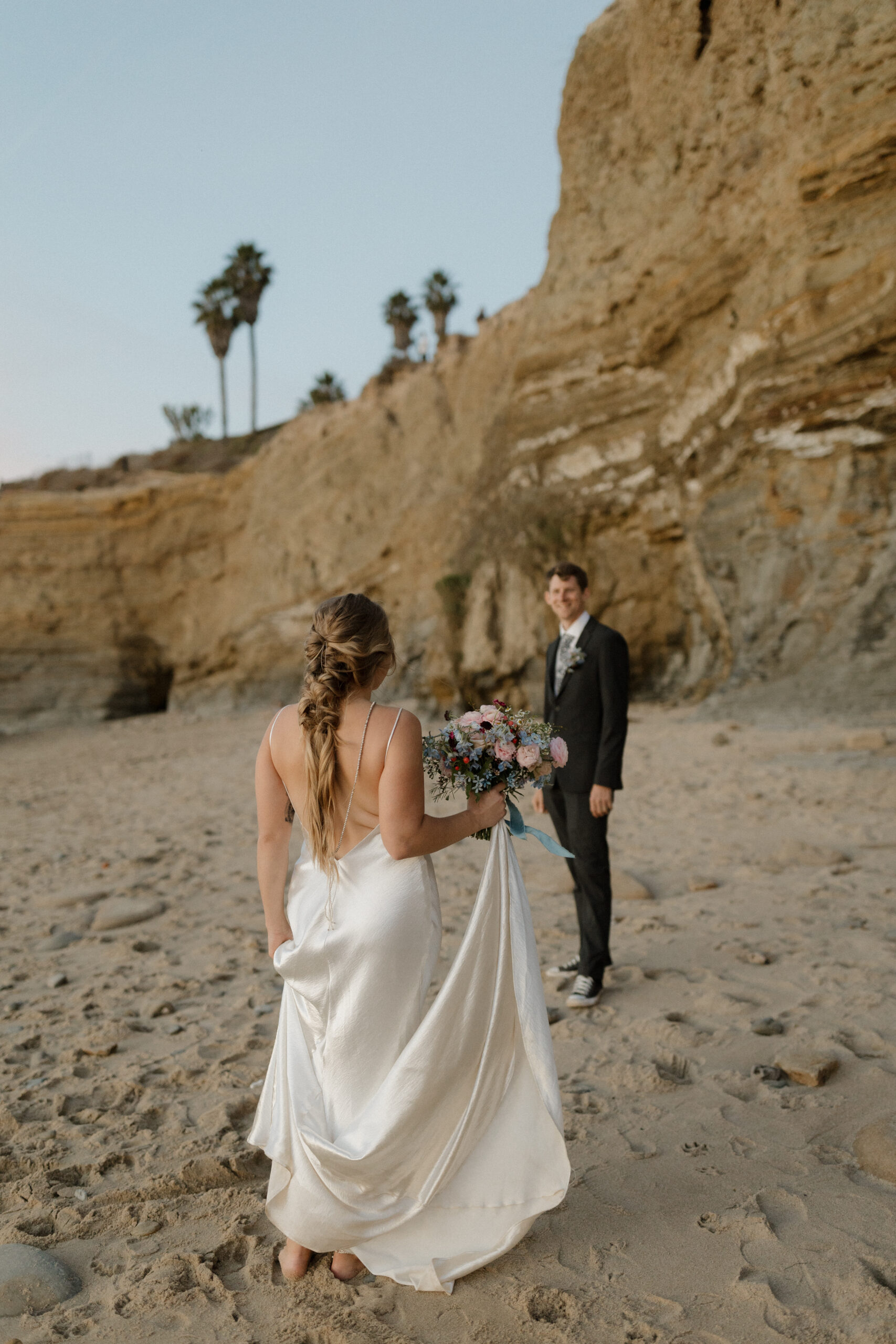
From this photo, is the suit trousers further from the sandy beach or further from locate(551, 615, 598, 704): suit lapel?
locate(551, 615, 598, 704): suit lapel

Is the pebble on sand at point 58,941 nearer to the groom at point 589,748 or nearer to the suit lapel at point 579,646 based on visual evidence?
the groom at point 589,748

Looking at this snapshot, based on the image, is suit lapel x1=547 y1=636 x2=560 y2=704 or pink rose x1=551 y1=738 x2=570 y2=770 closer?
pink rose x1=551 y1=738 x2=570 y2=770

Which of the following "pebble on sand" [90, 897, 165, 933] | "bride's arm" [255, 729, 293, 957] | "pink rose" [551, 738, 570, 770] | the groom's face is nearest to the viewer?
"bride's arm" [255, 729, 293, 957]

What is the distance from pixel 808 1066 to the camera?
10.4 ft

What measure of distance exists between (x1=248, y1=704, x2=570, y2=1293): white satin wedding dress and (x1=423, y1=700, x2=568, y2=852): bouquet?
273 mm

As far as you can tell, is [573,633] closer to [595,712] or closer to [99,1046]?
[595,712]

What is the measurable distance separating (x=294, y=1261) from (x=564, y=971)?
7.73ft

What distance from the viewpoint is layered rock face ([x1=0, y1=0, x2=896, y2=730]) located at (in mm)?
10922

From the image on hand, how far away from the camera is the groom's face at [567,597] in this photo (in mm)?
4254

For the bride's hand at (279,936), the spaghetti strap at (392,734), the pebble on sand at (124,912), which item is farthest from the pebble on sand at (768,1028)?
the pebble on sand at (124,912)

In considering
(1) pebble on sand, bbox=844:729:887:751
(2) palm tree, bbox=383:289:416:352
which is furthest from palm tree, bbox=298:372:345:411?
(1) pebble on sand, bbox=844:729:887:751

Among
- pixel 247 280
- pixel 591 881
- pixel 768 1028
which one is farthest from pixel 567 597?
pixel 247 280

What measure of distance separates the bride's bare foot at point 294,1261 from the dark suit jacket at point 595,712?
2343 mm

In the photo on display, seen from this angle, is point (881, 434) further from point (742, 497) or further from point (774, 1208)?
point (774, 1208)
